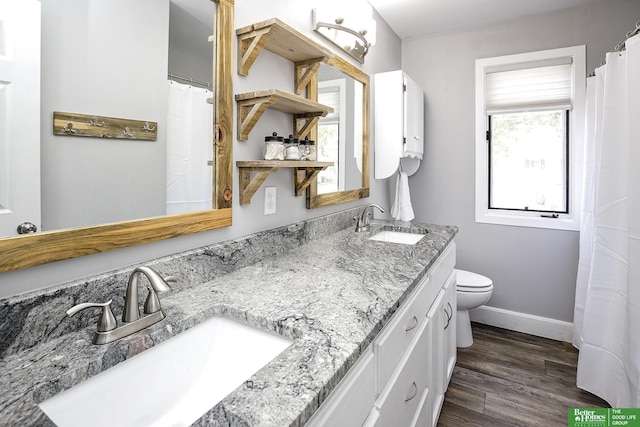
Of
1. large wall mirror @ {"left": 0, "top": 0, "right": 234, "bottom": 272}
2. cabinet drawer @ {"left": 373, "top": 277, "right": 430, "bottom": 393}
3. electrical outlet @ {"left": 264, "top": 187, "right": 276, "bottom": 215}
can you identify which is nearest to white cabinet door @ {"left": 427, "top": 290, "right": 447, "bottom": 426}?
cabinet drawer @ {"left": 373, "top": 277, "right": 430, "bottom": 393}

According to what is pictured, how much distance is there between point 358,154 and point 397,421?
156cm

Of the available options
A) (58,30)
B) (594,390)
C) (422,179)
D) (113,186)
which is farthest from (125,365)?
(422,179)

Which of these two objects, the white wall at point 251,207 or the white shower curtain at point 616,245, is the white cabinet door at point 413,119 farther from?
the white shower curtain at point 616,245

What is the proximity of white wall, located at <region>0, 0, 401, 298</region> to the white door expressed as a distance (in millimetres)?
117

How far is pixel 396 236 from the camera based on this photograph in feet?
7.02

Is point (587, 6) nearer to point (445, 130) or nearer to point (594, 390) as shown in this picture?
point (445, 130)

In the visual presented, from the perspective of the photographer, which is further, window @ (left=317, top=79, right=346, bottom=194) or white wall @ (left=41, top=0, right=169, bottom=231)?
window @ (left=317, top=79, right=346, bottom=194)

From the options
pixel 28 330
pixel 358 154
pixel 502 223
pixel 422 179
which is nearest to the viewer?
pixel 28 330

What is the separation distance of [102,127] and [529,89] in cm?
283

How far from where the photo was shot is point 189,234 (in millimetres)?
1096

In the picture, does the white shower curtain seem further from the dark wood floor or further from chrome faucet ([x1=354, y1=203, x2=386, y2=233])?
chrome faucet ([x1=354, y1=203, x2=386, y2=233])

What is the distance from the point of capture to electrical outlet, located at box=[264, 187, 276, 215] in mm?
1456

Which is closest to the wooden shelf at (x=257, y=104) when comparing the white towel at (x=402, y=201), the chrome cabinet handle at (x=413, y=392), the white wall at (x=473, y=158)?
the chrome cabinet handle at (x=413, y=392)

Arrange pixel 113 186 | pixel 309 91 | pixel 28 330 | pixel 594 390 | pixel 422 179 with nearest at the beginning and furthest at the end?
pixel 28 330
pixel 113 186
pixel 309 91
pixel 594 390
pixel 422 179
